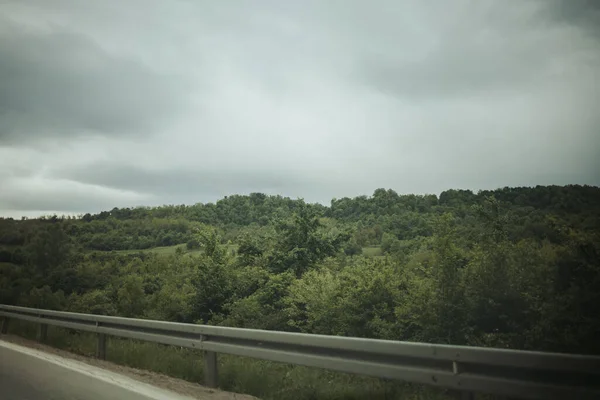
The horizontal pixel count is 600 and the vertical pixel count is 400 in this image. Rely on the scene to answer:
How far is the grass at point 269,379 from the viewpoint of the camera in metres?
5.27

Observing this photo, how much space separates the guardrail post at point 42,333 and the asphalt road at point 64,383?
356 cm

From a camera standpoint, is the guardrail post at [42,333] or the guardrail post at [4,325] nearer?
the guardrail post at [42,333]

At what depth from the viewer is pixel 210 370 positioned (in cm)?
615

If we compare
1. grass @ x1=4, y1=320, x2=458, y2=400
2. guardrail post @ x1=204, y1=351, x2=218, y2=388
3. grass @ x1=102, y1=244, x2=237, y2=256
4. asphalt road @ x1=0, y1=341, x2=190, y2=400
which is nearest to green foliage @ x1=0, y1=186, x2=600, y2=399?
grass @ x1=4, y1=320, x2=458, y2=400

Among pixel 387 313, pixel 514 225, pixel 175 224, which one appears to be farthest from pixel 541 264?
pixel 175 224

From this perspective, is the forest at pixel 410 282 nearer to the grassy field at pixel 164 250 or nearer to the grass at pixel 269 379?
the grass at pixel 269 379

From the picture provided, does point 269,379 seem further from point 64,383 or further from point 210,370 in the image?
point 64,383

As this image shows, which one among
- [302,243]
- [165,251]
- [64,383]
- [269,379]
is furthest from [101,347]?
[165,251]

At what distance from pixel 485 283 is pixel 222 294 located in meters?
16.8

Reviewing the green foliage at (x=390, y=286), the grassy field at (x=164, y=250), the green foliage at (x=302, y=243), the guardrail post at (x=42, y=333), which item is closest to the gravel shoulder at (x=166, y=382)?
the green foliage at (x=390, y=286)

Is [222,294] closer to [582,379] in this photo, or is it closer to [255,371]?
[255,371]

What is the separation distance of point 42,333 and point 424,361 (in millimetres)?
10949

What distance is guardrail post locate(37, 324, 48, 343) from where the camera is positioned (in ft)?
36.4

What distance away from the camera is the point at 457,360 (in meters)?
3.77
